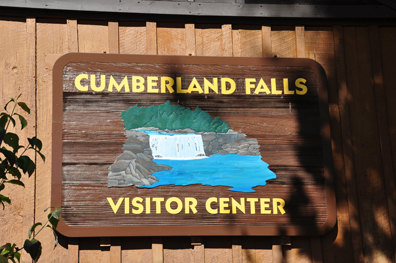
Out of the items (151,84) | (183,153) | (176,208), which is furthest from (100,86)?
(176,208)

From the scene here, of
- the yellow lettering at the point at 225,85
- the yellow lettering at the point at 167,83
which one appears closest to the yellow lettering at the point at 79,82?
the yellow lettering at the point at 167,83

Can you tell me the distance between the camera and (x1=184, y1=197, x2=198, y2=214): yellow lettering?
3.29 meters

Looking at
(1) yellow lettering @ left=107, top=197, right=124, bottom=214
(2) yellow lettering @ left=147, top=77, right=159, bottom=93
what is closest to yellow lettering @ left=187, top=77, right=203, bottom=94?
(2) yellow lettering @ left=147, top=77, right=159, bottom=93

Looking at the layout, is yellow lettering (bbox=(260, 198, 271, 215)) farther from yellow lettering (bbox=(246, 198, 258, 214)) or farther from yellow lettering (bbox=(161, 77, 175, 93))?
yellow lettering (bbox=(161, 77, 175, 93))

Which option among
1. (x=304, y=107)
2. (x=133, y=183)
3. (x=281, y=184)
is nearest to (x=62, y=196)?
(x=133, y=183)

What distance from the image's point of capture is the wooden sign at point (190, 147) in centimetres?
326

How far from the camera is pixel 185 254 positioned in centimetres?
329

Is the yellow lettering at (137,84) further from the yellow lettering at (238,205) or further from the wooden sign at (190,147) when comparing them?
the yellow lettering at (238,205)

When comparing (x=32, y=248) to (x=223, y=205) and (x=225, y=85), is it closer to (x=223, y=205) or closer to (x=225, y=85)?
(x=223, y=205)

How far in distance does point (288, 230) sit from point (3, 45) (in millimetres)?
2839

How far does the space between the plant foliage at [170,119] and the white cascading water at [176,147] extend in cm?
9

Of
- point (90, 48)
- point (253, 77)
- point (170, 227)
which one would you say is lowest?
point (170, 227)

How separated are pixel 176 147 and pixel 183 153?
8cm

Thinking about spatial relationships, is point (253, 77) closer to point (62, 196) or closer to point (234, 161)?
point (234, 161)
